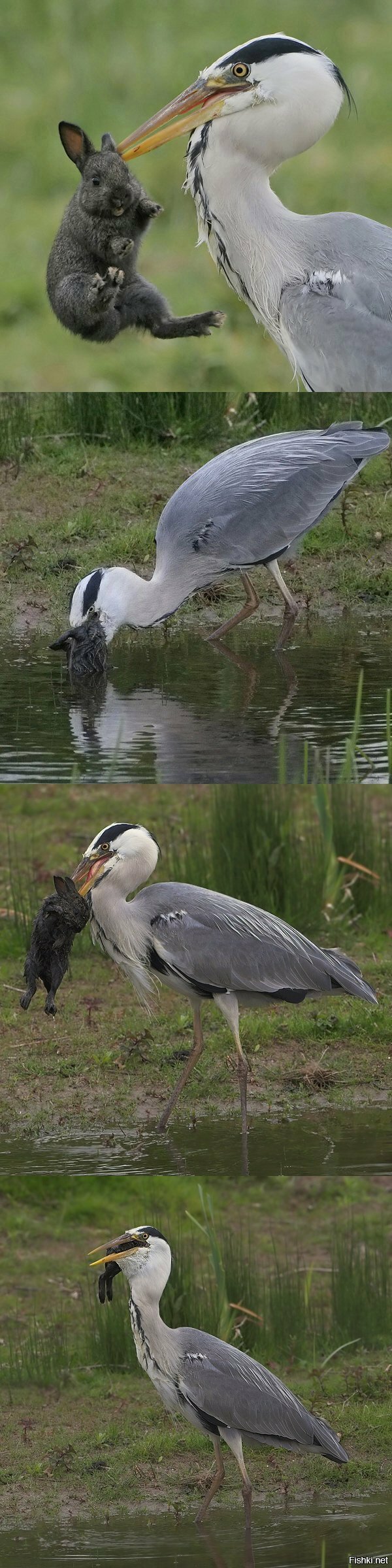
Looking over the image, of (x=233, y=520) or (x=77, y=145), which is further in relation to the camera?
(x=233, y=520)

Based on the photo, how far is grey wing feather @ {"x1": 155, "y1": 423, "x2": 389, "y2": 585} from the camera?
4996 millimetres

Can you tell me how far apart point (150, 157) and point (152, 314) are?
1.48m

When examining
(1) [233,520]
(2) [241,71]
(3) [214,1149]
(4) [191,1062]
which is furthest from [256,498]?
(3) [214,1149]

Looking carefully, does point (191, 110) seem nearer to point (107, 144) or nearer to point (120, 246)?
point (107, 144)

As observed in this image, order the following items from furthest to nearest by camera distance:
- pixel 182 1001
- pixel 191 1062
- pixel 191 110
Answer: pixel 182 1001
pixel 191 1062
pixel 191 110

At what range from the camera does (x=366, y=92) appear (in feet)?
20.7

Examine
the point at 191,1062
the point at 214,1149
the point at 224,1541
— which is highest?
the point at 191,1062

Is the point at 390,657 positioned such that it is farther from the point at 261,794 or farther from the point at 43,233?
the point at 43,233

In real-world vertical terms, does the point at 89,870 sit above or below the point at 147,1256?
above

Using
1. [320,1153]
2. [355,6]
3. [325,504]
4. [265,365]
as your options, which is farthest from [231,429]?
[320,1153]

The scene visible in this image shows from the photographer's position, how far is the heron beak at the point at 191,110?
437cm

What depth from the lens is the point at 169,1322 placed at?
5750mm

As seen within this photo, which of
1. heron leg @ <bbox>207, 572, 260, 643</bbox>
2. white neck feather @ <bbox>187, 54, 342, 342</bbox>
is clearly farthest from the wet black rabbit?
white neck feather @ <bbox>187, 54, 342, 342</bbox>

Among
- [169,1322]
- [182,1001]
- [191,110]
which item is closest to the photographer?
[191,110]
